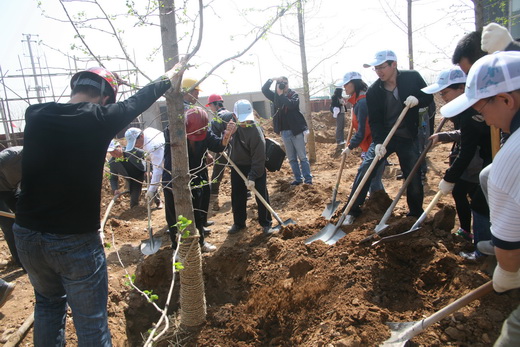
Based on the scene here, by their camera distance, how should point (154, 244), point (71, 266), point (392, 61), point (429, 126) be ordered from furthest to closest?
point (429, 126), point (154, 244), point (392, 61), point (71, 266)

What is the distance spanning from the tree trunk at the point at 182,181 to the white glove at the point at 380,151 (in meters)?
2.18

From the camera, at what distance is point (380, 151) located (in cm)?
383

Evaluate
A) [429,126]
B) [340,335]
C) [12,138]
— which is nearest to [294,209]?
[429,126]

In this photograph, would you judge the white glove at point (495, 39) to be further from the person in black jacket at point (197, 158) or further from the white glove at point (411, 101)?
the person in black jacket at point (197, 158)

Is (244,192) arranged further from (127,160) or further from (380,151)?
(127,160)

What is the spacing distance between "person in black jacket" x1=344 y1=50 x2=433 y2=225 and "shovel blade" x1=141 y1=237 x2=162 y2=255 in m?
2.35

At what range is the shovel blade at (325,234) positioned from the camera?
12.8 feet

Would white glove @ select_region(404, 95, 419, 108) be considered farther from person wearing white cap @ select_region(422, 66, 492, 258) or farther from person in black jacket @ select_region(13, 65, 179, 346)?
person in black jacket @ select_region(13, 65, 179, 346)

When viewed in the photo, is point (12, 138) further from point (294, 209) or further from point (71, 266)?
point (71, 266)

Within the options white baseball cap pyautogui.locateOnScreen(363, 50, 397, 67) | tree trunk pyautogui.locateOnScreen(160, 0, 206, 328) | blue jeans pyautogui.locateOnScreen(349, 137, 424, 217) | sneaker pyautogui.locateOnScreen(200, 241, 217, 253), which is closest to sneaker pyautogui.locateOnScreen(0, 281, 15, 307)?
tree trunk pyautogui.locateOnScreen(160, 0, 206, 328)

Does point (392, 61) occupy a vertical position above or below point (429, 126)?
above

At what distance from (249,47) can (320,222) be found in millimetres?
2500

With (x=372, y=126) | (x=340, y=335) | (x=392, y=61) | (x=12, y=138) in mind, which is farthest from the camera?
(x=12, y=138)

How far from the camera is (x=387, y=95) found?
4.00m
